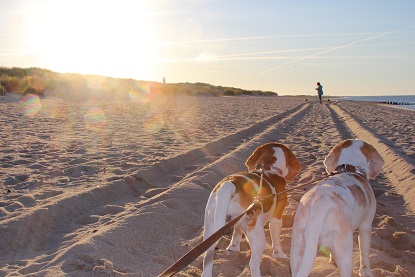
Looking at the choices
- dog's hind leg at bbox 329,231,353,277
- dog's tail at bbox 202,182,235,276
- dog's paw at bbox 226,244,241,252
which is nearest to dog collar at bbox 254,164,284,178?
dog's paw at bbox 226,244,241,252

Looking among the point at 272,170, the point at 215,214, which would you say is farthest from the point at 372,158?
the point at 215,214

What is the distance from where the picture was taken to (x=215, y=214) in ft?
10.4

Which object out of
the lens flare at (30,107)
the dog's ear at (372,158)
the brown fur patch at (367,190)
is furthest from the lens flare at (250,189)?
the lens flare at (30,107)

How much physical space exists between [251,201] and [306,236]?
665mm

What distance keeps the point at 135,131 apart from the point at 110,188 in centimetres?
631

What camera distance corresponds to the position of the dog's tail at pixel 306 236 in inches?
112

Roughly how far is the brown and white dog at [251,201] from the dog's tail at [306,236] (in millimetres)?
339

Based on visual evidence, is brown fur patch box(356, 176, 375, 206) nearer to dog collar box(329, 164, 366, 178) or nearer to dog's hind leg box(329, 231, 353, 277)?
dog collar box(329, 164, 366, 178)

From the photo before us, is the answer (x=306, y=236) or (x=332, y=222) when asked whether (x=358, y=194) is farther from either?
(x=306, y=236)

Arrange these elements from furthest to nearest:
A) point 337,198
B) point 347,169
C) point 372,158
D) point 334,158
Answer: point 334,158 < point 372,158 < point 347,169 < point 337,198

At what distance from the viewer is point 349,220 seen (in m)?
3.03

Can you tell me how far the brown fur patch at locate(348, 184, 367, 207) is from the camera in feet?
10.9

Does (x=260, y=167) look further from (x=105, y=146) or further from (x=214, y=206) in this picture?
(x=105, y=146)

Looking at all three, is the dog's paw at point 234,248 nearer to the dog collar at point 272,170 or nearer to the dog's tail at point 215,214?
the dog collar at point 272,170
